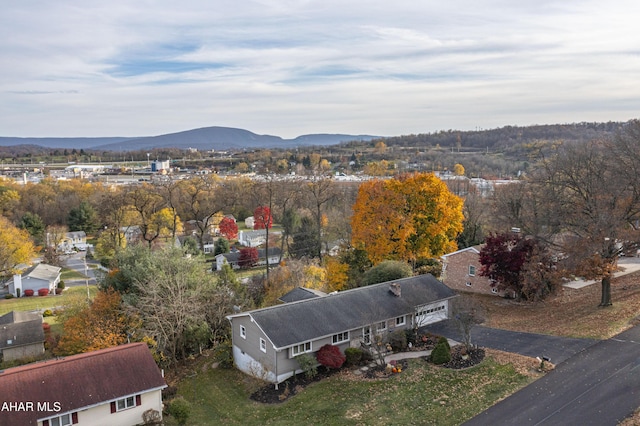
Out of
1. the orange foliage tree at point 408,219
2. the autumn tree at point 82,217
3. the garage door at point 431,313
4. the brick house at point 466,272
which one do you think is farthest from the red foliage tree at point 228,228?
the garage door at point 431,313

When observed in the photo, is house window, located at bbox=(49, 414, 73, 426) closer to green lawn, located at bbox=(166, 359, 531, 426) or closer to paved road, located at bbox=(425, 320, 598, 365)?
green lawn, located at bbox=(166, 359, 531, 426)

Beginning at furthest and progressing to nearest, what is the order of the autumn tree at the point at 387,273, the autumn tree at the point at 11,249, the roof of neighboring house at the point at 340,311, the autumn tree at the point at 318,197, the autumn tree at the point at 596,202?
1. the autumn tree at the point at 11,249
2. the autumn tree at the point at 318,197
3. the autumn tree at the point at 387,273
4. the autumn tree at the point at 596,202
5. the roof of neighboring house at the point at 340,311

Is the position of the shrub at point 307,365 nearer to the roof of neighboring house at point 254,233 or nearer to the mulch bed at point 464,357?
the mulch bed at point 464,357

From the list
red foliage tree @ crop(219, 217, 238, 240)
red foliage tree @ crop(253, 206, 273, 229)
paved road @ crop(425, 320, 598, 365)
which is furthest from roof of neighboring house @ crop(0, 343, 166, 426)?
red foliage tree @ crop(219, 217, 238, 240)

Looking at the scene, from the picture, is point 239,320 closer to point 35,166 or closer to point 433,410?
point 433,410

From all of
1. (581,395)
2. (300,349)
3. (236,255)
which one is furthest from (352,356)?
(236,255)

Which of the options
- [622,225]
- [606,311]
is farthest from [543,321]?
[622,225]
